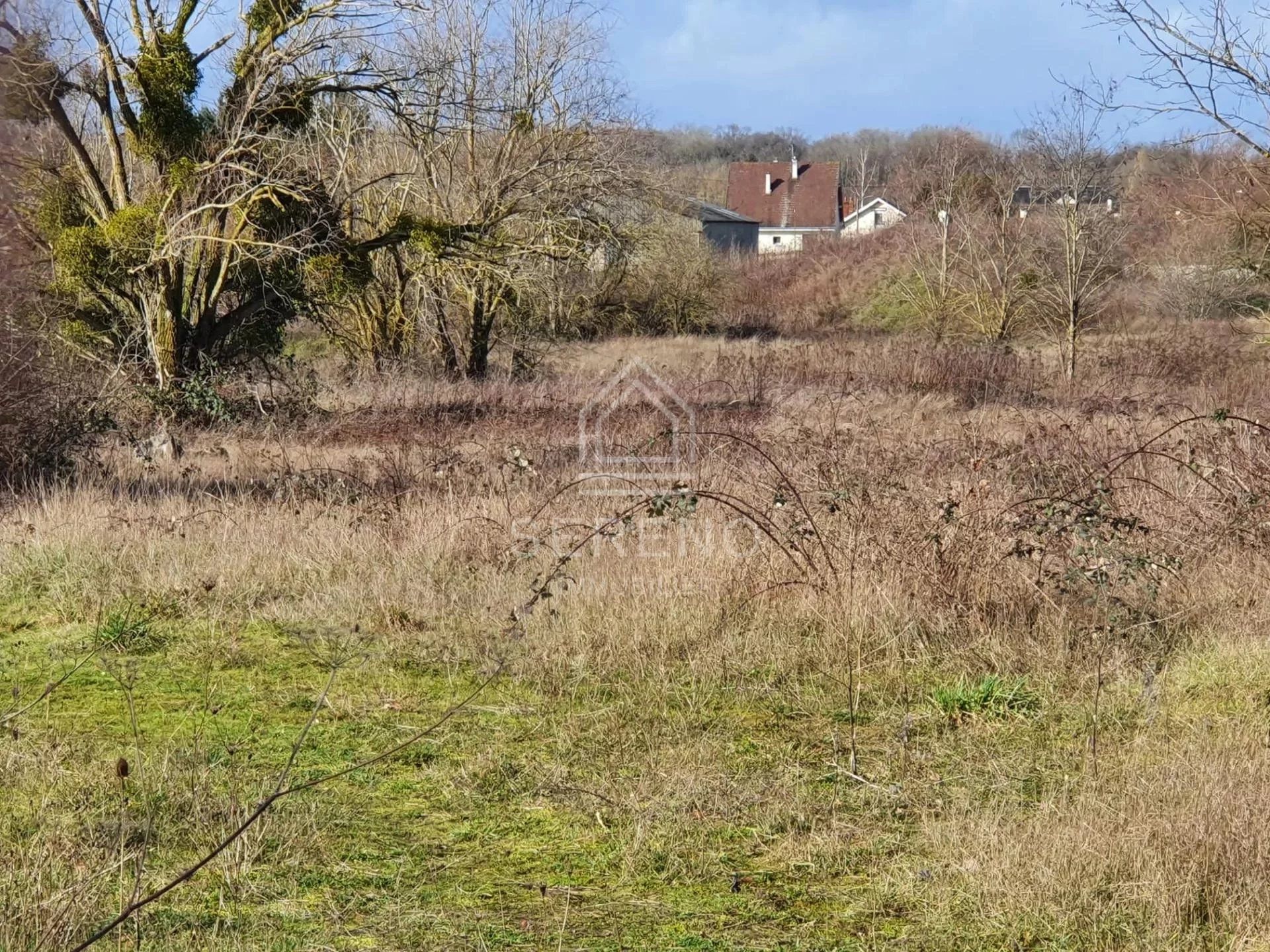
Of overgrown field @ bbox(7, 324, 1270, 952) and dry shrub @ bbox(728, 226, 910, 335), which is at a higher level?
dry shrub @ bbox(728, 226, 910, 335)

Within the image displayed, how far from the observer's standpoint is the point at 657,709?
16.3 ft

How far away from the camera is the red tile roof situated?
240 ft

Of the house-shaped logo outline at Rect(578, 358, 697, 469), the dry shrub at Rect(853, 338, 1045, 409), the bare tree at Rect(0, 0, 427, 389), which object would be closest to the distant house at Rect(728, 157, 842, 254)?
the house-shaped logo outline at Rect(578, 358, 697, 469)

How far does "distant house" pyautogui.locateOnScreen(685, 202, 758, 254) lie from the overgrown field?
172 ft

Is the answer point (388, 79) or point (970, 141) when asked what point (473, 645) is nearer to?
point (388, 79)

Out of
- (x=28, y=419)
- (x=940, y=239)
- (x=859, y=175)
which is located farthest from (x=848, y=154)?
(x=28, y=419)

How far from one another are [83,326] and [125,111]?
2.82 metres

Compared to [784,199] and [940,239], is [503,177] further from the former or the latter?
[784,199]

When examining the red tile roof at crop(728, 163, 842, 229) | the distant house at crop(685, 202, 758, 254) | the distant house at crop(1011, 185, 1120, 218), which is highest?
the red tile roof at crop(728, 163, 842, 229)

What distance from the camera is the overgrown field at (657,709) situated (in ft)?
10.7

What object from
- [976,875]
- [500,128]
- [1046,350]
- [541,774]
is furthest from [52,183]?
[1046,350]

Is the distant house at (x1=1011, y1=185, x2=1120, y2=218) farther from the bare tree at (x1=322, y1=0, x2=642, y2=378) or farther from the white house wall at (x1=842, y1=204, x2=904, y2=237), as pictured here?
the white house wall at (x1=842, y1=204, x2=904, y2=237)

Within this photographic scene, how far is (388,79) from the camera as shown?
51.4 ft

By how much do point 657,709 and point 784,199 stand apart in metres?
71.1
